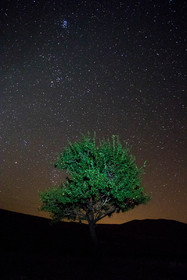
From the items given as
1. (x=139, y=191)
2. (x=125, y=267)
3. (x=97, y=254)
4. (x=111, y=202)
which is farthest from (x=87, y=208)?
(x=125, y=267)

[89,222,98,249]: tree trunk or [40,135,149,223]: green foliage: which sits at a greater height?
[40,135,149,223]: green foliage

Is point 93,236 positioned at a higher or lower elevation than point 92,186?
lower

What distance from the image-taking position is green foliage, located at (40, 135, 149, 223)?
19547 millimetres

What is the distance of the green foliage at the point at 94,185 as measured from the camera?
19.5 m

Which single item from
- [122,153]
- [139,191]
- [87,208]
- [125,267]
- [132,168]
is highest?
[122,153]

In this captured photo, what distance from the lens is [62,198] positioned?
2014cm

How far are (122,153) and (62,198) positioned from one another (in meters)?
7.67

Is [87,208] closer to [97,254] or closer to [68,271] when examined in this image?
[97,254]

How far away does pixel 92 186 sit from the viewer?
1875 centimetres

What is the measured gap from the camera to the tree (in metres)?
19.6

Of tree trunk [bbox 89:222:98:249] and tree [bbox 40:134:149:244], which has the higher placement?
tree [bbox 40:134:149:244]

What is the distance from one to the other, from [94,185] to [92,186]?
13.8 inches

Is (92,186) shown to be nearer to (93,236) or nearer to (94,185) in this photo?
(94,185)

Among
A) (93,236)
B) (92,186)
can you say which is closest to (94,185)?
(92,186)
